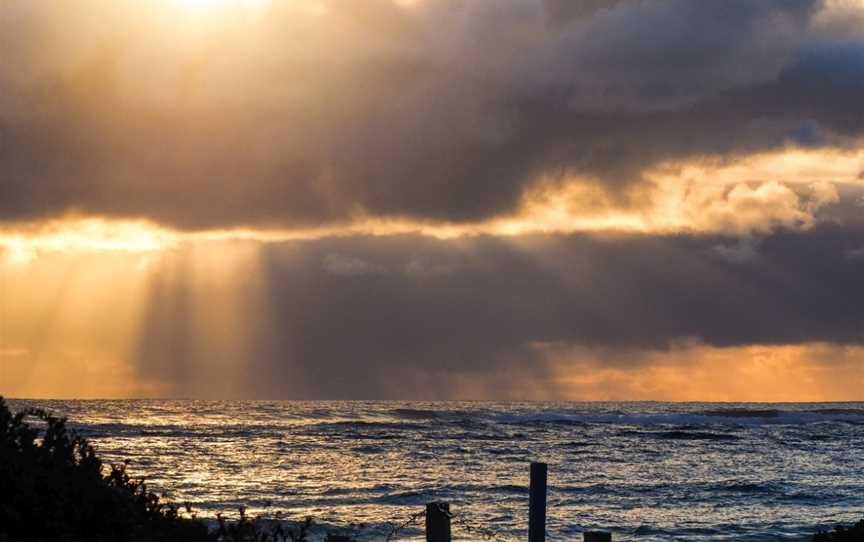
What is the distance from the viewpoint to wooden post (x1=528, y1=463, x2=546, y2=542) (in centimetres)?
1299

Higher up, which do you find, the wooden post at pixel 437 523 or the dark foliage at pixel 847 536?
the wooden post at pixel 437 523

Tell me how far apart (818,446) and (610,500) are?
99.0 feet

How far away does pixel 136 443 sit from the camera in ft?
164

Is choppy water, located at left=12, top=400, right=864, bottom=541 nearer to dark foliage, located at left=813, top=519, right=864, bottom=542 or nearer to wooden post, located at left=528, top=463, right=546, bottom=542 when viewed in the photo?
dark foliage, located at left=813, top=519, right=864, bottom=542

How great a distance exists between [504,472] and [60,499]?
31051mm

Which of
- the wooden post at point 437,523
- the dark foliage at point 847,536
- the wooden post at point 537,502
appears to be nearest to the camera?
the wooden post at point 437,523

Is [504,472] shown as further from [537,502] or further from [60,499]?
[60,499]

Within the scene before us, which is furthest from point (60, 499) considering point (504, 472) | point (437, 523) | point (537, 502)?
point (504, 472)

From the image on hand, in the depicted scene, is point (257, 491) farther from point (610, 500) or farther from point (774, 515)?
point (774, 515)

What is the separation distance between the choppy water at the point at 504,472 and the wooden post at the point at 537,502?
31.5ft

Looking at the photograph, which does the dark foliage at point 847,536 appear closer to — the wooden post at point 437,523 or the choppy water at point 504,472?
the wooden post at point 437,523

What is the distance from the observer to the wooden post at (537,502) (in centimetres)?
1299

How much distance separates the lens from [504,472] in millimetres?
38562

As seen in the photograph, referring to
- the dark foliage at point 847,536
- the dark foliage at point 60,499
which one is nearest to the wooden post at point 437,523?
the dark foliage at point 60,499
